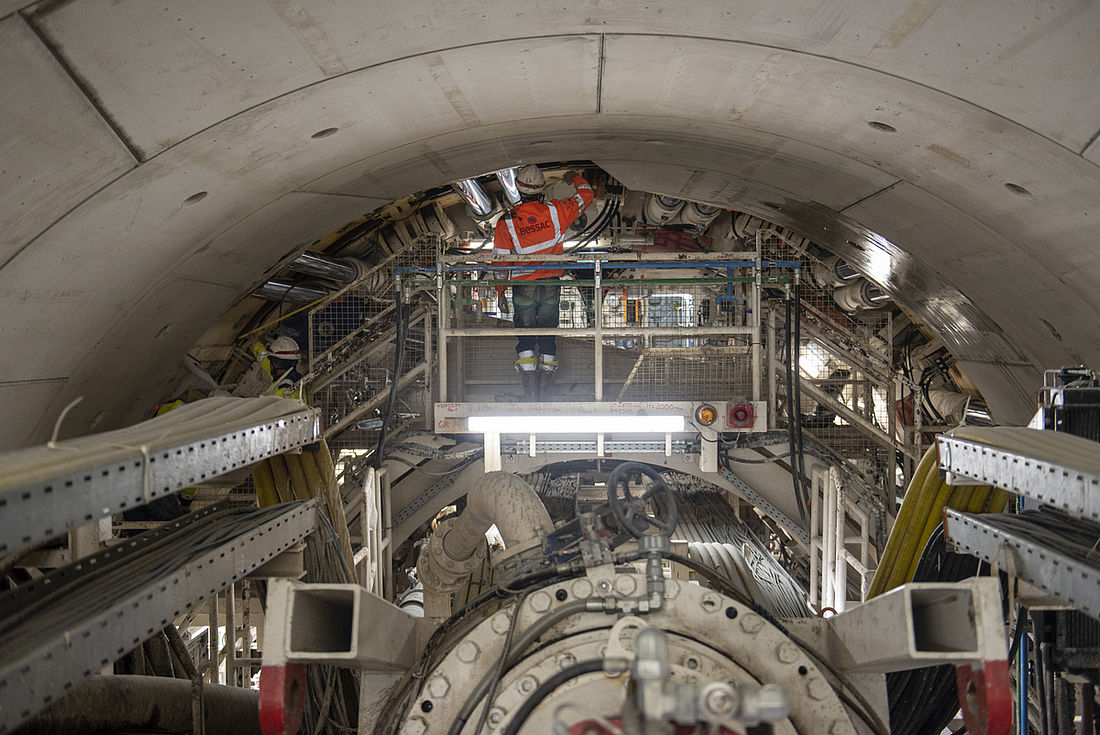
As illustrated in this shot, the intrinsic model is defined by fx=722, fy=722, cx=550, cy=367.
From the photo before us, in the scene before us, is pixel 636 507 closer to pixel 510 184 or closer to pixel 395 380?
pixel 395 380

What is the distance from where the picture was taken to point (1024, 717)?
112 inches

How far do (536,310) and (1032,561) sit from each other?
5830mm

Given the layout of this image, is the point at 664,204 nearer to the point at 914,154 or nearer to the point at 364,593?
the point at 914,154

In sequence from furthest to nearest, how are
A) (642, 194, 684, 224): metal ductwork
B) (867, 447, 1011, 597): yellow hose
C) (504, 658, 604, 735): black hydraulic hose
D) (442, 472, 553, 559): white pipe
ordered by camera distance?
(642, 194, 684, 224): metal ductwork, (442, 472, 553, 559): white pipe, (867, 447, 1011, 597): yellow hose, (504, 658, 604, 735): black hydraulic hose

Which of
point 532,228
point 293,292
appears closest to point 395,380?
point 293,292

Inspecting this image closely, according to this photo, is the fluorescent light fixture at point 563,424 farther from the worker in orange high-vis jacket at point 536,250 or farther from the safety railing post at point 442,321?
the worker in orange high-vis jacket at point 536,250

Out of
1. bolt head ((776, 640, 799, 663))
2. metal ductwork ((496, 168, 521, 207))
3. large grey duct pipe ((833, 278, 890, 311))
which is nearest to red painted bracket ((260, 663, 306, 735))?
bolt head ((776, 640, 799, 663))

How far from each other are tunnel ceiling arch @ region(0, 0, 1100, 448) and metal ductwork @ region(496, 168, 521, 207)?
1256 mm

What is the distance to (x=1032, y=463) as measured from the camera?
2191mm

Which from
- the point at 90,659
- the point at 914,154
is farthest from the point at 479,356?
the point at 90,659

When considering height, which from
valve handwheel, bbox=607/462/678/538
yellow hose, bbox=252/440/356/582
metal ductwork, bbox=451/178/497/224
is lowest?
valve handwheel, bbox=607/462/678/538

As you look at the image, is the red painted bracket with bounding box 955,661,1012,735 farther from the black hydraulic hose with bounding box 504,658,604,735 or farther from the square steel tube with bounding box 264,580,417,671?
the square steel tube with bounding box 264,580,417,671

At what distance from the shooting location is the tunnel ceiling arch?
274 cm

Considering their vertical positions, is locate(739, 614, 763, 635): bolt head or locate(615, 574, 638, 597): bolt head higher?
locate(615, 574, 638, 597): bolt head
